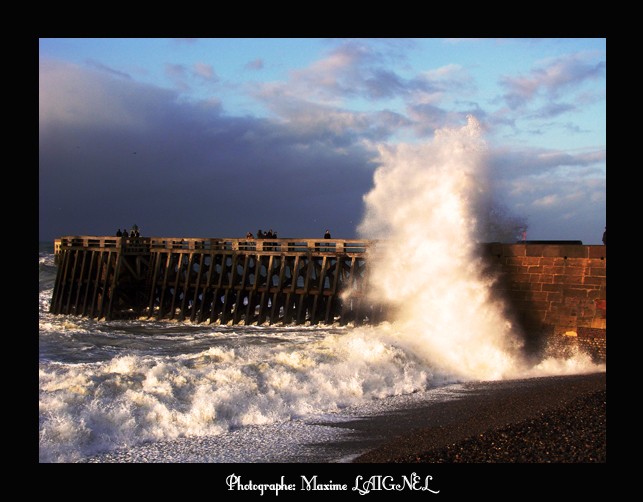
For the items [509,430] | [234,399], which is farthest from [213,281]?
[509,430]

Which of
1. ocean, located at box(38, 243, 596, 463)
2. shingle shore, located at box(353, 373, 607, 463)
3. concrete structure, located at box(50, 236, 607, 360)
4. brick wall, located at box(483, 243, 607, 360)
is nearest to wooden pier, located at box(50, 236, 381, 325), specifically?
concrete structure, located at box(50, 236, 607, 360)

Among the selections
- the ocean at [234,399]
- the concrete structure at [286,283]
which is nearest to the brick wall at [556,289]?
the concrete structure at [286,283]

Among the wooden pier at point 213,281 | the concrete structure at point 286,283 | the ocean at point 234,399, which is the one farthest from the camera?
the wooden pier at point 213,281

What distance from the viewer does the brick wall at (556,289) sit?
52.5 ft

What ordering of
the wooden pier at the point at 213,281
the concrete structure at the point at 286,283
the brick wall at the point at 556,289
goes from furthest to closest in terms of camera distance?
the wooden pier at the point at 213,281 < the concrete structure at the point at 286,283 < the brick wall at the point at 556,289

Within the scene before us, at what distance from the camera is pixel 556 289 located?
1652 cm

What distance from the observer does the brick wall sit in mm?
16000

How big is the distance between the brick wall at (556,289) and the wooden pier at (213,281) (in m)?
5.86

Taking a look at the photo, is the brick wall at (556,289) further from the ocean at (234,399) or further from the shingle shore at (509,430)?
the shingle shore at (509,430)

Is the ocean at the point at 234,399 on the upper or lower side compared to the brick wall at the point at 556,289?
lower

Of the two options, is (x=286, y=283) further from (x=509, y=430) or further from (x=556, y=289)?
(x=509, y=430)

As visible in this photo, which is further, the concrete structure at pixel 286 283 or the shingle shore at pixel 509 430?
the concrete structure at pixel 286 283

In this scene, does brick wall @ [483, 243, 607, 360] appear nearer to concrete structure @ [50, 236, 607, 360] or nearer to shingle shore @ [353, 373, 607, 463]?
concrete structure @ [50, 236, 607, 360]

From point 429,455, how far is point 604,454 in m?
2.00
